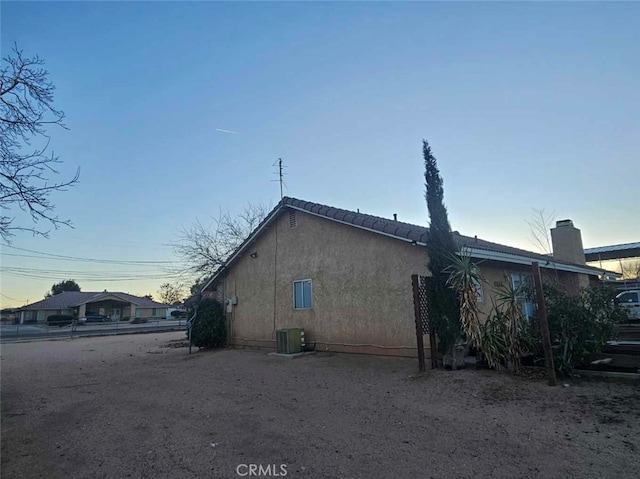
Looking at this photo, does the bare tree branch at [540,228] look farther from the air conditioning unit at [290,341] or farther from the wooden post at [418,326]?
the air conditioning unit at [290,341]

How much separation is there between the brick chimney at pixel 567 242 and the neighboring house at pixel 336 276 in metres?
1.37

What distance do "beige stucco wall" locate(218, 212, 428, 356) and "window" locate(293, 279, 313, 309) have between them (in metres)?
0.17

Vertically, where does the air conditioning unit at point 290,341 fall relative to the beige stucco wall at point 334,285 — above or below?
below

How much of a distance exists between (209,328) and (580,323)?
12631 mm

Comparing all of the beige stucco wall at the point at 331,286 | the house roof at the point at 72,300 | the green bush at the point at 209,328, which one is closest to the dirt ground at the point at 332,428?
the beige stucco wall at the point at 331,286

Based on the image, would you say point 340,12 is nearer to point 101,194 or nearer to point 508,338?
point 508,338

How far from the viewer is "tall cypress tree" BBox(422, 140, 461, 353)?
7.60m

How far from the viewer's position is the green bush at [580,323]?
20.9 feet

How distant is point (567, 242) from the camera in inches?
694

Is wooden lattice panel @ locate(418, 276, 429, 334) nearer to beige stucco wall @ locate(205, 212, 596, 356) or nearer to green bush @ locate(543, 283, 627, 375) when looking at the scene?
beige stucco wall @ locate(205, 212, 596, 356)

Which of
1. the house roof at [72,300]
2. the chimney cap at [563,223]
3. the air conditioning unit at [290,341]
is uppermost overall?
the chimney cap at [563,223]

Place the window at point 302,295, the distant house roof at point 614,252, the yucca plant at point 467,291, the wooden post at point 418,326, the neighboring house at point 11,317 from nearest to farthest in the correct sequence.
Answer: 1. the yucca plant at point 467,291
2. the wooden post at point 418,326
3. the window at point 302,295
4. the distant house roof at point 614,252
5. the neighboring house at point 11,317

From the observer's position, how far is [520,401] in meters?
5.38

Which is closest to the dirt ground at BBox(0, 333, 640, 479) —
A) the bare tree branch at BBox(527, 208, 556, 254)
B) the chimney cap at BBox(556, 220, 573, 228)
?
Answer: the bare tree branch at BBox(527, 208, 556, 254)
